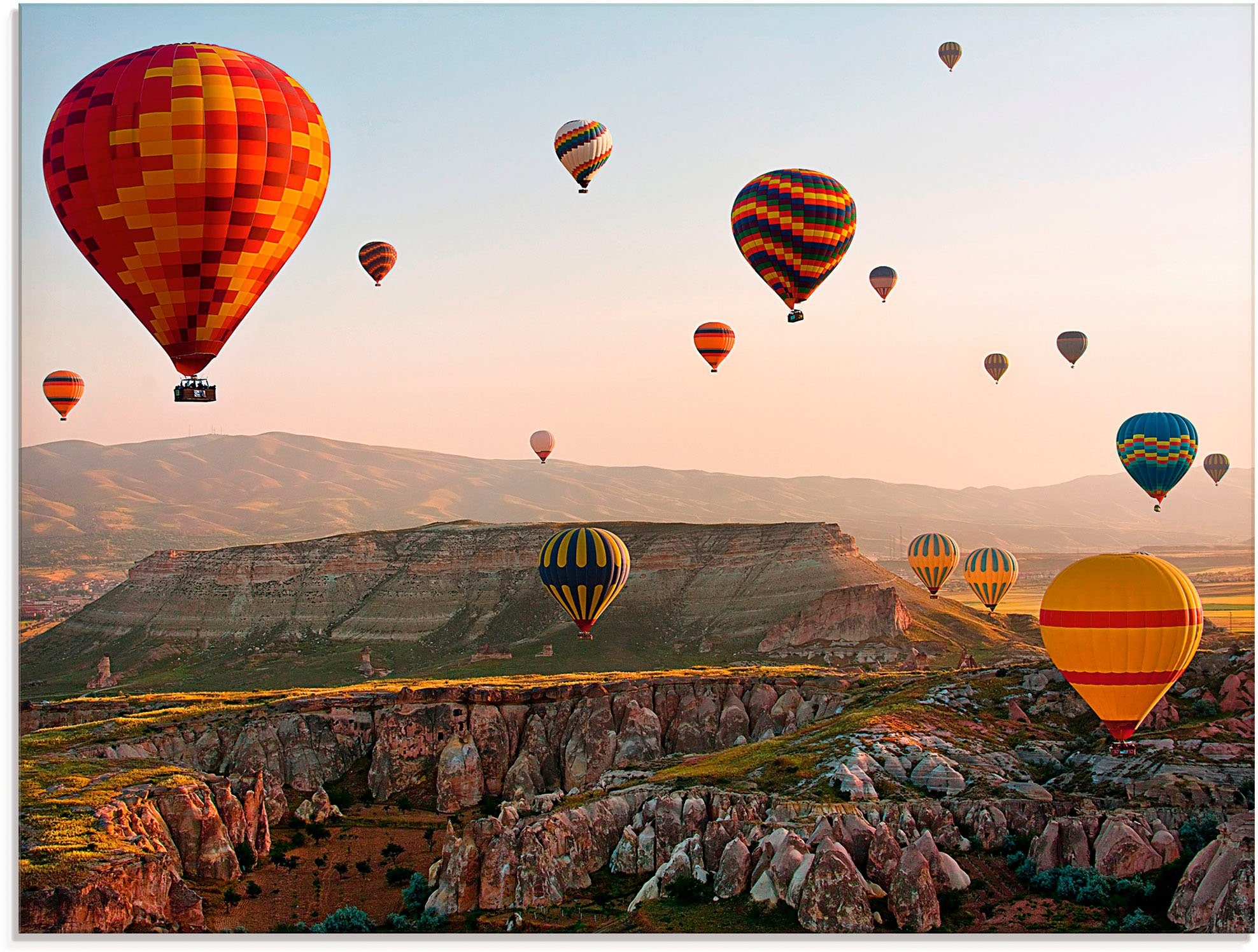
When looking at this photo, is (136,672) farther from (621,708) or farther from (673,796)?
(673,796)

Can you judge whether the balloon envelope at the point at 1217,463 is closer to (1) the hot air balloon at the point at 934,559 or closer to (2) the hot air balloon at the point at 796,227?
(1) the hot air balloon at the point at 934,559

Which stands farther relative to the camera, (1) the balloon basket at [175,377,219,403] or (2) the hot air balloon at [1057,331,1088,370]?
(2) the hot air balloon at [1057,331,1088,370]

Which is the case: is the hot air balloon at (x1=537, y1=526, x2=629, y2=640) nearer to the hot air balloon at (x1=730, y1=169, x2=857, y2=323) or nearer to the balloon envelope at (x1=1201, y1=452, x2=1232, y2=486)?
the hot air balloon at (x1=730, y1=169, x2=857, y2=323)

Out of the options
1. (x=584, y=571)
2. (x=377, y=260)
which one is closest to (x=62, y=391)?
(x=377, y=260)

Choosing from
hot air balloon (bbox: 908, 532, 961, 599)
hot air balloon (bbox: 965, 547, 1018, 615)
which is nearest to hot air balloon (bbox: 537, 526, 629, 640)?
hot air balloon (bbox: 908, 532, 961, 599)

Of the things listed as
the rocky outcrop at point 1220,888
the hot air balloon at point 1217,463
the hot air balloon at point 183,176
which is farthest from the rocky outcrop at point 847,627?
the hot air balloon at point 183,176

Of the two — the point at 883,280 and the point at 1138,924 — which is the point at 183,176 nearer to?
the point at 1138,924

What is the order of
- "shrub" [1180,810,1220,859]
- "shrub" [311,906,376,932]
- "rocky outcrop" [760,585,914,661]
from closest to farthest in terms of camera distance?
"shrub" [1180,810,1220,859] < "shrub" [311,906,376,932] < "rocky outcrop" [760,585,914,661]
